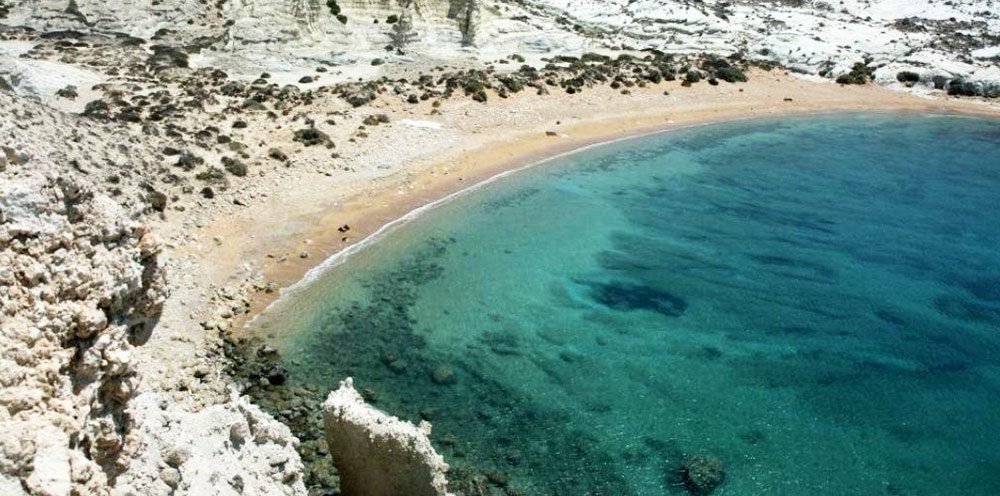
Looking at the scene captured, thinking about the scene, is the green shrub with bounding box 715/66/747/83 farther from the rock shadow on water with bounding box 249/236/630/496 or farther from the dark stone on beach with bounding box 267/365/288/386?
the dark stone on beach with bounding box 267/365/288/386

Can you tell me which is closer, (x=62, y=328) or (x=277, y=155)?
(x=62, y=328)

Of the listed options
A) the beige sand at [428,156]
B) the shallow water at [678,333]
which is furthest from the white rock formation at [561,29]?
the shallow water at [678,333]

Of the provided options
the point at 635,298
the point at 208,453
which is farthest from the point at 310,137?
the point at 208,453

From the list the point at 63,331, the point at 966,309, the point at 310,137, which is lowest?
the point at 966,309

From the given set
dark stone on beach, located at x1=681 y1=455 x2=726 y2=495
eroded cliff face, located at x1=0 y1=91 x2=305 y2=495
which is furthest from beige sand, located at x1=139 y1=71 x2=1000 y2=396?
dark stone on beach, located at x1=681 y1=455 x2=726 y2=495

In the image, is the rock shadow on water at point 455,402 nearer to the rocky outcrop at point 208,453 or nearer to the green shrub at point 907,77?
the rocky outcrop at point 208,453

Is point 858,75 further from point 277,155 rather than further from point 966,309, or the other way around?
point 277,155

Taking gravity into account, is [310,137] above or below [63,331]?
below

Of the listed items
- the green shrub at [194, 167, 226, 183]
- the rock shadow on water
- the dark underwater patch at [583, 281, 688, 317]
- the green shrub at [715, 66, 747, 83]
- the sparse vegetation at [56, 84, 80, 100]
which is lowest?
the rock shadow on water
